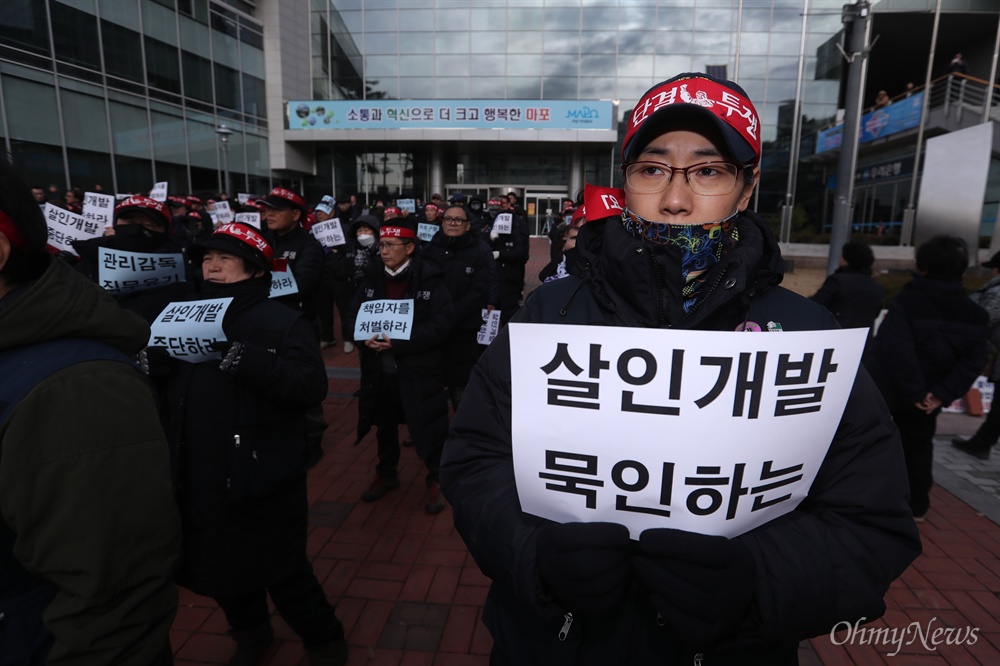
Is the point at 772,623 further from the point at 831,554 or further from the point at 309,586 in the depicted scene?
the point at 309,586

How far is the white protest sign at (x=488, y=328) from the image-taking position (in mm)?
5254

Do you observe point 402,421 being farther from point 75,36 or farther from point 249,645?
point 75,36

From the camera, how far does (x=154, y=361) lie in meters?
2.18

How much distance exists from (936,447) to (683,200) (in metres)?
5.33

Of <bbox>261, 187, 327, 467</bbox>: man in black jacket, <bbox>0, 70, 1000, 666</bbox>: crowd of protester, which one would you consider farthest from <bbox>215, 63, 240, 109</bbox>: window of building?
<bbox>0, 70, 1000, 666</bbox>: crowd of protester

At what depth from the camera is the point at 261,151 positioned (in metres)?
26.7

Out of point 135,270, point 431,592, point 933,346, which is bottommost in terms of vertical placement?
point 431,592

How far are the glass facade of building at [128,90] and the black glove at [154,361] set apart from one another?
15114 millimetres

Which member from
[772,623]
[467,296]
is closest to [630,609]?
[772,623]

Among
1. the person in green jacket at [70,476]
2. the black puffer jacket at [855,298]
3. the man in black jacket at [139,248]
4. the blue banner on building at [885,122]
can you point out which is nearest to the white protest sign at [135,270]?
the man in black jacket at [139,248]

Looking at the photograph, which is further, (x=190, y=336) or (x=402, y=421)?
(x=402, y=421)

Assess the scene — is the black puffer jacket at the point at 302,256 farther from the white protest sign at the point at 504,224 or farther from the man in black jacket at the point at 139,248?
the white protest sign at the point at 504,224

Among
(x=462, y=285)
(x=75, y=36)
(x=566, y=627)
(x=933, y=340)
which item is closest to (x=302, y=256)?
(x=462, y=285)

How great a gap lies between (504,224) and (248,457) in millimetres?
6653
